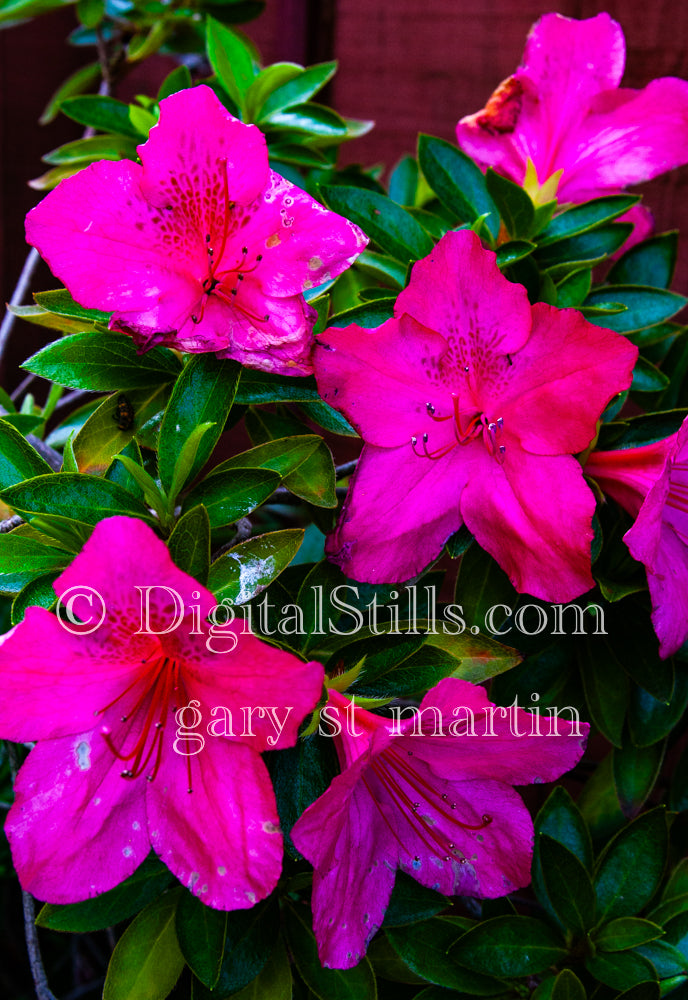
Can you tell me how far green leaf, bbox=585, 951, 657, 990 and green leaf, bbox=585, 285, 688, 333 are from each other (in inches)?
26.6

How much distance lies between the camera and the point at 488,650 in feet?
2.59

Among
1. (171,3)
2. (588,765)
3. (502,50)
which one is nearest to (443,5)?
(502,50)

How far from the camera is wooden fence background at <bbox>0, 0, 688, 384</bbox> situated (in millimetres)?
1341

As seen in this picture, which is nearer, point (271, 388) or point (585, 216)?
point (271, 388)

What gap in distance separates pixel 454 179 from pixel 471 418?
381 mm

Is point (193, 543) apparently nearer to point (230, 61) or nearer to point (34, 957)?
point (34, 957)

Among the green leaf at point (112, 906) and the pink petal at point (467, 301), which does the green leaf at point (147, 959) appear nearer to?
the green leaf at point (112, 906)

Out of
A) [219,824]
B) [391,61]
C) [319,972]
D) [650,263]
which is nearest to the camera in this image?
[219,824]

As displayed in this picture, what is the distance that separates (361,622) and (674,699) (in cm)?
39

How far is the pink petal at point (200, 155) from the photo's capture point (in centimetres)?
72

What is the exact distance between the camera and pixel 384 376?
763mm

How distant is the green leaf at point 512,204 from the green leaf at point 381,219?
89 millimetres

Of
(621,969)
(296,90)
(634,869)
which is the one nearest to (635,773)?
(634,869)

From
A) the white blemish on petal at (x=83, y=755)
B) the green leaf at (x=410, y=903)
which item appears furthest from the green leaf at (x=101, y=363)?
the green leaf at (x=410, y=903)
